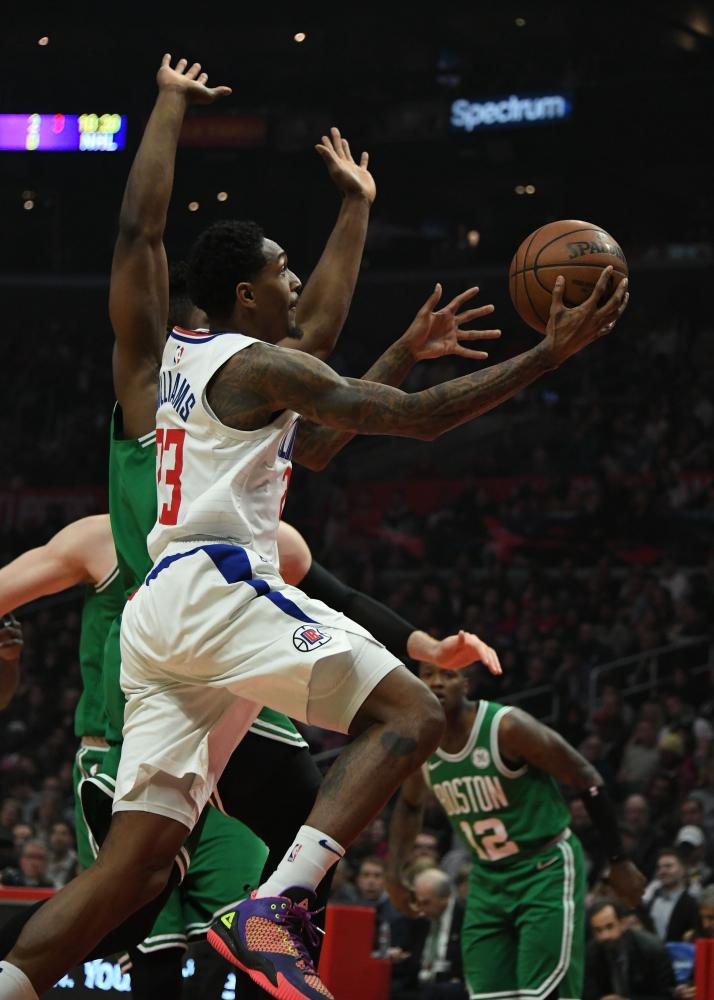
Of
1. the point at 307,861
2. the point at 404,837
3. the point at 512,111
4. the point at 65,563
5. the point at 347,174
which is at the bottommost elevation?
the point at 404,837

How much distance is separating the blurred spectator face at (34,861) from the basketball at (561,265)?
7.43 m

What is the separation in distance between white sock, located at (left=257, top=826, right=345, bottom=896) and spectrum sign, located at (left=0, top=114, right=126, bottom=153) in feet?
66.7

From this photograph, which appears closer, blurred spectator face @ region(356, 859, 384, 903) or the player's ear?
the player's ear

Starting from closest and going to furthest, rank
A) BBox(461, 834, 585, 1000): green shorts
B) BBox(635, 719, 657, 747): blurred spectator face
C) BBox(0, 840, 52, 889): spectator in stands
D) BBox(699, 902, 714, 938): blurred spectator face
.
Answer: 1. BBox(461, 834, 585, 1000): green shorts
2. BBox(699, 902, 714, 938): blurred spectator face
3. BBox(0, 840, 52, 889): spectator in stands
4. BBox(635, 719, 657, 747): blurred spectator face

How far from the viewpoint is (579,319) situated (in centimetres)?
372

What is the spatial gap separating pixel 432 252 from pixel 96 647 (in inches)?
796

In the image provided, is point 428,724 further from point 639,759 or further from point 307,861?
point 639,759

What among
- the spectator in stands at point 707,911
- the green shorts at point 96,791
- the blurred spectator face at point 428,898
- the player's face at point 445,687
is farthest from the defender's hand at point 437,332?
the blurred spectator face at point 428,898

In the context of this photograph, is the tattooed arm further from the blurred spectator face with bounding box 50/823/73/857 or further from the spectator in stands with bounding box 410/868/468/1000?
the blurred spectator face with bounding box 50/823/73/857

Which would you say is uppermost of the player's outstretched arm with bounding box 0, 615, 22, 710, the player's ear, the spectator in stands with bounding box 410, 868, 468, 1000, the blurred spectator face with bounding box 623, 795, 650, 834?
the player's ear

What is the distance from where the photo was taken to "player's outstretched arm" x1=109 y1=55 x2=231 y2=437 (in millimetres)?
4273

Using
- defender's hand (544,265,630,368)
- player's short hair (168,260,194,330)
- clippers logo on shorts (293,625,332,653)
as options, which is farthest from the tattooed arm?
player's short hair (168,260,194,330)

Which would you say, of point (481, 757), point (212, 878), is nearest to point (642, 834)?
point (481, 757)

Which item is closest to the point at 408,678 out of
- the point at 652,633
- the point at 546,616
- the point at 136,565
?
the point at 136,565
